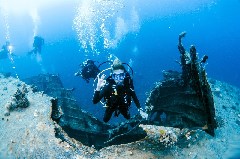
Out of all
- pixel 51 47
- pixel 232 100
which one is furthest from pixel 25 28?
pixel 232 100

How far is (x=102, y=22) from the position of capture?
334 feet

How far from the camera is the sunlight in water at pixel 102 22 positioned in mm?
78381

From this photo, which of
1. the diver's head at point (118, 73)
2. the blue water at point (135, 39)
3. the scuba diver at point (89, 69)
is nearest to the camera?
the diver's head at point (118, 73)

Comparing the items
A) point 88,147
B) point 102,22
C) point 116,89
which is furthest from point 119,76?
point 102,22

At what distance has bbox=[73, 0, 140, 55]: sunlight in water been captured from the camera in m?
78.4

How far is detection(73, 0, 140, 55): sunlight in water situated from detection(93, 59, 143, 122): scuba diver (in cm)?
6111

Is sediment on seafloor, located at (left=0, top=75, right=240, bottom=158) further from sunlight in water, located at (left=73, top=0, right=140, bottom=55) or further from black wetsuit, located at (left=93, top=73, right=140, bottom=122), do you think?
sunlight in water, located at (left=73, top=0, right=140, bottom=55)

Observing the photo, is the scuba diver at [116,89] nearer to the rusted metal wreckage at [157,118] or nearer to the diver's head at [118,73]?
the diver's head at [118,73]

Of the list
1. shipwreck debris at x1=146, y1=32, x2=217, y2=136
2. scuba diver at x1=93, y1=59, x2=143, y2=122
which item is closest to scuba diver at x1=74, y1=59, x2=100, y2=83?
shipwreck debris at x1=146, y1=32, x2=217, y2=136

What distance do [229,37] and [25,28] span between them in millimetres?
104151

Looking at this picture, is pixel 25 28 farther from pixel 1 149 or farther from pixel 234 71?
pixel 1 149

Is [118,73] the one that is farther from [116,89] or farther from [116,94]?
[116,94]

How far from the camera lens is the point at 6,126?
21.7ft

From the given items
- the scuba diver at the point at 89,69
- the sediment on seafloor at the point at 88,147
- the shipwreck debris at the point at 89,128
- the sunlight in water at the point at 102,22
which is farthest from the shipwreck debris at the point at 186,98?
the sunlight in water at the point at 102,22
